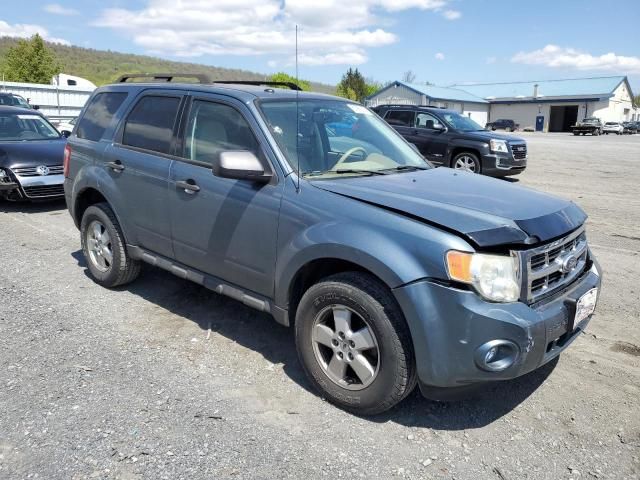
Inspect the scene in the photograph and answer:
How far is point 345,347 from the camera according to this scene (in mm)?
3129

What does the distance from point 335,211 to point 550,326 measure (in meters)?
1.31

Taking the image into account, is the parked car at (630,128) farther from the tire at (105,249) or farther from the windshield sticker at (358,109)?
the tire at (105,249)

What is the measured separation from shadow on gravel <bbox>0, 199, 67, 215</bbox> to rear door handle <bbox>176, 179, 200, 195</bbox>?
563 centimetres

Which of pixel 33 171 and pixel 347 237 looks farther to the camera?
pixel 33 171

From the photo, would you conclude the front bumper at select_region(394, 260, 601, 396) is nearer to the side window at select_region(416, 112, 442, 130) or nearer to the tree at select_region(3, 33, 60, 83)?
the side window at select_region(416, 112, 442, 130)

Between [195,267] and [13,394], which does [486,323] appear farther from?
[13,394]

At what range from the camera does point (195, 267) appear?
13.5 ft

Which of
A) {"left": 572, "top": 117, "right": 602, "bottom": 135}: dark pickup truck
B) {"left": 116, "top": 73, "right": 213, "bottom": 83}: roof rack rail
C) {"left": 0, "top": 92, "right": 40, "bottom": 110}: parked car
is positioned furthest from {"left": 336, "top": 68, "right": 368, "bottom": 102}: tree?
{"left": 116, "top": 73, "right": 213, "bottom": 83}: roof rack rail

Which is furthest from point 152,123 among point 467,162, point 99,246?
point 467,162

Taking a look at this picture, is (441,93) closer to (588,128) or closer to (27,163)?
(588,128)

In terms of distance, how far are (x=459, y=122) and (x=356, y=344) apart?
12.1 meters

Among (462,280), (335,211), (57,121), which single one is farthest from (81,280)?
(57,121)

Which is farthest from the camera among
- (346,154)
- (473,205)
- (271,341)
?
(271,341)

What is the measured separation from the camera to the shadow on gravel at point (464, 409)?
3.15 m
